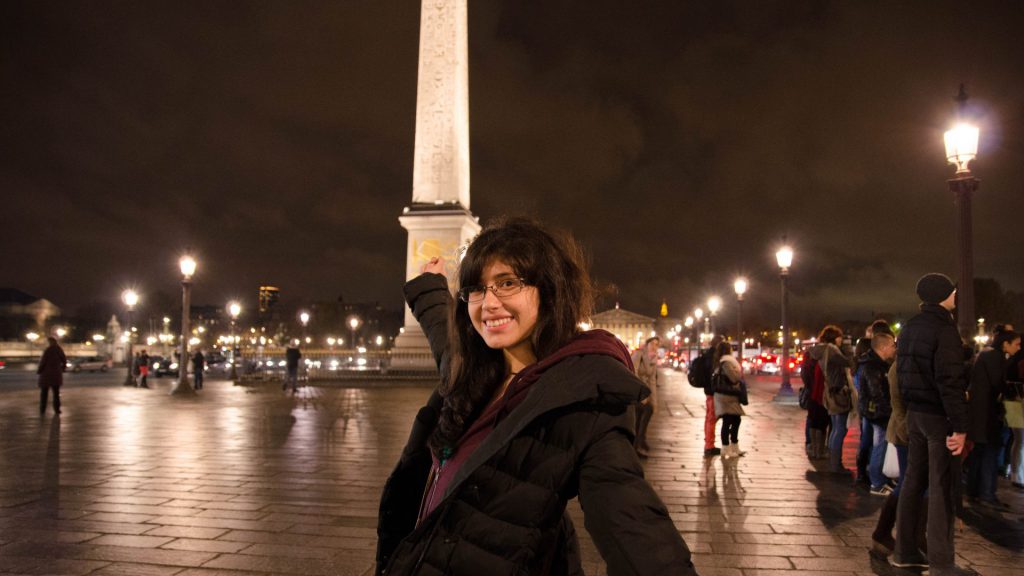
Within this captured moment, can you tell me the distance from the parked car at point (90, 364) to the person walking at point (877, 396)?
171ft

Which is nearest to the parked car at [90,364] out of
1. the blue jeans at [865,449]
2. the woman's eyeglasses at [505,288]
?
the blue jeans at [865,449]

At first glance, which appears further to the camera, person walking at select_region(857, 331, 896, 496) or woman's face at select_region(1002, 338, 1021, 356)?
woman's face at select_region(1002, 338, 1021, 356)

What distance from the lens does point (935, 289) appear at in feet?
18.7

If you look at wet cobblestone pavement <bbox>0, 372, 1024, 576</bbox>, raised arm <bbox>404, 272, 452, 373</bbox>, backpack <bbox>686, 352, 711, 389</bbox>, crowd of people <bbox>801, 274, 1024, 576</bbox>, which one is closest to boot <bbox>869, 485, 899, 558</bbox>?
crowd of people <bbox>801, 274, 1024, 576</bbox>

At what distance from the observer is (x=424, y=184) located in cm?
3056

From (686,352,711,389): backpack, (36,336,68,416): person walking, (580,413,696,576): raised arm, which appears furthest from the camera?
(36,336,68,416): person walking

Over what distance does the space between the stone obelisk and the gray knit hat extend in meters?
24.1

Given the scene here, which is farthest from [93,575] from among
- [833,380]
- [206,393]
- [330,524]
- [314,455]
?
[206,393]

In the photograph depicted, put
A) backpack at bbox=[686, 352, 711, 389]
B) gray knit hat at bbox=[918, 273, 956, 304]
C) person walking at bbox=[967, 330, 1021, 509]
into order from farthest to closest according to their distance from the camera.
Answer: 1. backpack at bbox=[686, 352, 711, 389]
2. person walking at bbox=[967, 330, 1021, 509]
3. gray knit hat at bbox=[918, 273, 956, 304]

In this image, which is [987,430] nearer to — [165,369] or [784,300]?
[784,300]

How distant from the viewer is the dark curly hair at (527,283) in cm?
226

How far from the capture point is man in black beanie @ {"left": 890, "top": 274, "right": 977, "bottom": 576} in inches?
213

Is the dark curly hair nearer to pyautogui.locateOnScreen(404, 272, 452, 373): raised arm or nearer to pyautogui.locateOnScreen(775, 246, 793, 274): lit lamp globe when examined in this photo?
pyautogui.locateOnScreen(404, 272, 452, 373): raised arm

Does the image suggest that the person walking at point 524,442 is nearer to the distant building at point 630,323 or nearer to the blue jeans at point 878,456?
the blue jeans at point 878,456
